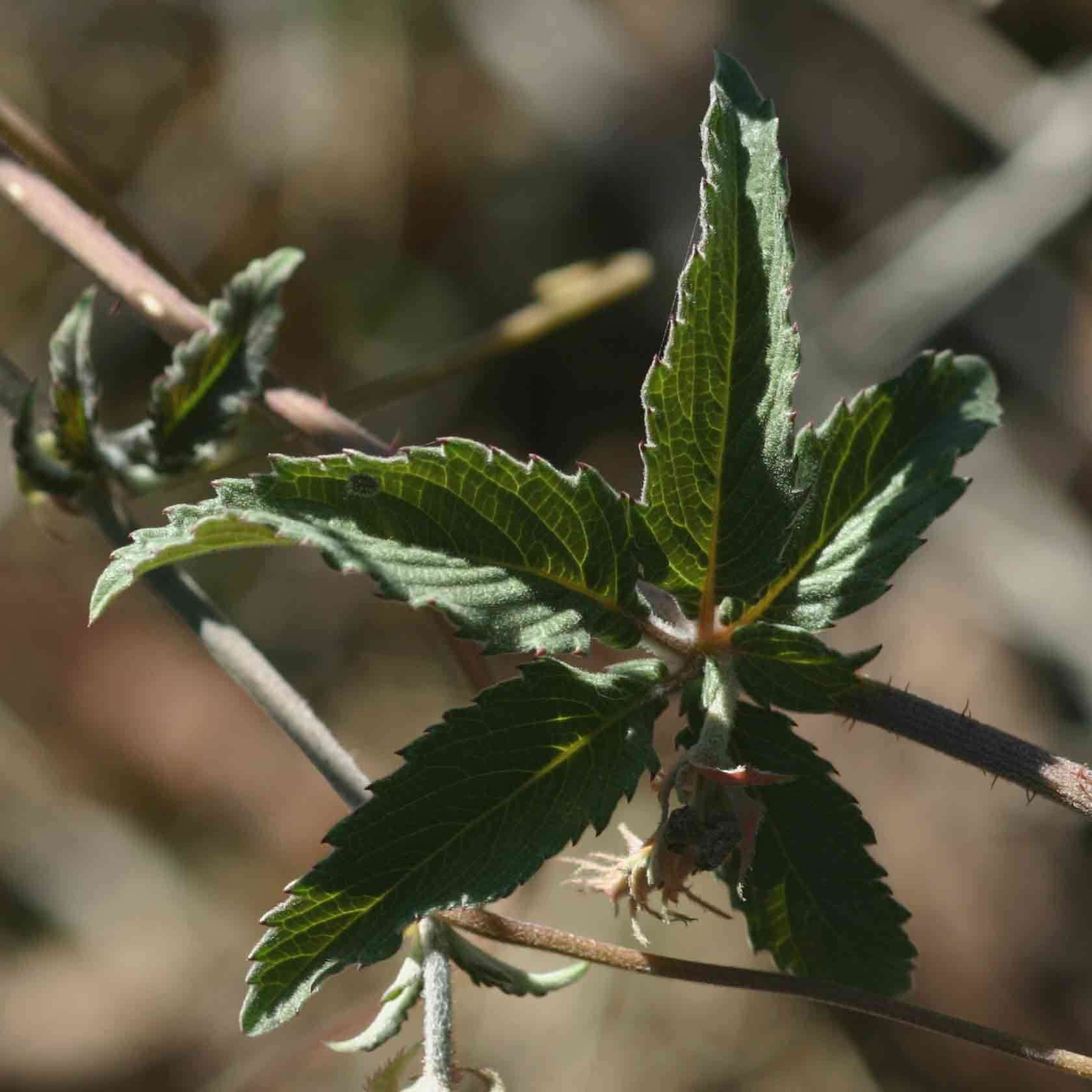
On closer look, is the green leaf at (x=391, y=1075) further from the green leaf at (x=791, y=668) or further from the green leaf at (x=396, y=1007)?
the green leaf at (x=791, y=668)

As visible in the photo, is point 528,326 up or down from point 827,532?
up

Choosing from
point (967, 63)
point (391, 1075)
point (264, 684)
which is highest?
point (967, 63)

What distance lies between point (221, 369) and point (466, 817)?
0.59 metres

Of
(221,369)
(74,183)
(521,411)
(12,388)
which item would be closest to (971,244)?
(521,411)

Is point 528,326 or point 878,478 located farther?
point 528,326

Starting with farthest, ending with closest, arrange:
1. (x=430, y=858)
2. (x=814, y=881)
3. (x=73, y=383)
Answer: (x=73, y=383), (x=814, y=881), (x=430, y=858)

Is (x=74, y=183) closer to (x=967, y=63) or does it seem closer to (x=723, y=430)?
(x=723, y=430)

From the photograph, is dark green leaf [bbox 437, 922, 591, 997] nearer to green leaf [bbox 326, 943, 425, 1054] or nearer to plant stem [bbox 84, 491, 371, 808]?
green leaf [bbox 326, 943, 425, 1054]

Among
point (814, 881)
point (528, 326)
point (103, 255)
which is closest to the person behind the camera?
point (814, 881)

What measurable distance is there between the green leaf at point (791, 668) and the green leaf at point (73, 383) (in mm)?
711

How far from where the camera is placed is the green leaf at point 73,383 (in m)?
1.26

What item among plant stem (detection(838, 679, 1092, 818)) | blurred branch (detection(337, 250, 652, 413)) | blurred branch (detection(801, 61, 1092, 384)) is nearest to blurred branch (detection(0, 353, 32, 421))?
blurred branch (detection(337, 250, 652, 413))

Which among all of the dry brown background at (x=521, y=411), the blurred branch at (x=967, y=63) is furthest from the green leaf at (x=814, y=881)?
the blurred branch at (x=967, y=63)

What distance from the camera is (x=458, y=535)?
911 millimetres
